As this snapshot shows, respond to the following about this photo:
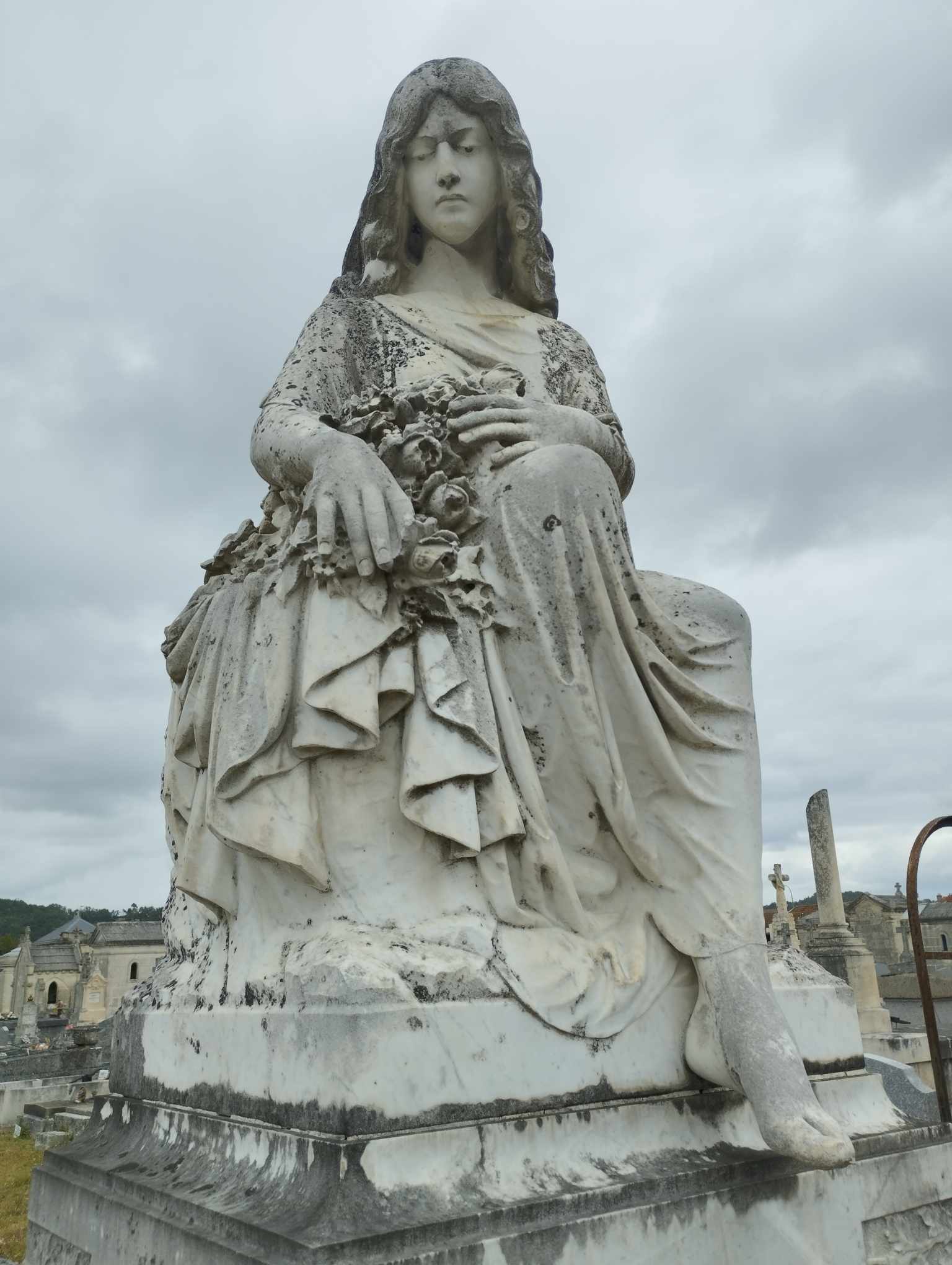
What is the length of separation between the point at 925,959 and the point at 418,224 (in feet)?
11.0

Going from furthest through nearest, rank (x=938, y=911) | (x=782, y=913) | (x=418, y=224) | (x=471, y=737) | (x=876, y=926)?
1. (x=938, y=911)
2. (x=876, y=926)
3. (x=782, y=913)
4. (x=418, y=224)
5. (x=471, y=737)

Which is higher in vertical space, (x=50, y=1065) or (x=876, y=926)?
(x=876, y=926)

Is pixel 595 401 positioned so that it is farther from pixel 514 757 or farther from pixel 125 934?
pixel 125 934

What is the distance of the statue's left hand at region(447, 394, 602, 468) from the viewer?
301 centimetres

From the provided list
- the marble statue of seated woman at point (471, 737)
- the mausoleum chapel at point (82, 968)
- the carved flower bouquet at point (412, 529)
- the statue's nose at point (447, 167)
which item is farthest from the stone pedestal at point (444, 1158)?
the mausoleum chapel at point (82, 968)

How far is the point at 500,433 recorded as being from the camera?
302 centimetres

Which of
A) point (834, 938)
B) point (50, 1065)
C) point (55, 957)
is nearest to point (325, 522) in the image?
point (50, 1065)

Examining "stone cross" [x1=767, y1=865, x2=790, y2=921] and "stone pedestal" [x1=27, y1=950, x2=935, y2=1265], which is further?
"stone cross" [x1=767, y1=865, x2=790, y2=921]

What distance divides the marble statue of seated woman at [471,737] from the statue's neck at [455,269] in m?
0.72

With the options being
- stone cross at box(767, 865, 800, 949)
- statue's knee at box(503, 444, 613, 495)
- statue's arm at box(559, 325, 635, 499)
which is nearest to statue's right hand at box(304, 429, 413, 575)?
statue's knee at box(503, 444, 613, 495)

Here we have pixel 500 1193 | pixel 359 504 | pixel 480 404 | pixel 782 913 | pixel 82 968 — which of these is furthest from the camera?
pixel 82 968

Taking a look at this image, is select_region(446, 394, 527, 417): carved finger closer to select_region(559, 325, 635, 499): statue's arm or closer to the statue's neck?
select_region(559, 325, 635, 499): statue's arm

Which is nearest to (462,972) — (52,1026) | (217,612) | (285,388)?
(217,612)

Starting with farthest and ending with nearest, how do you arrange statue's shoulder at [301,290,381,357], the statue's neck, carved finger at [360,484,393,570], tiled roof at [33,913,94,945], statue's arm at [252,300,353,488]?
tiled roof at [33,913,94,945]
the statue's neck
statue's shoulder at [301,290,381,357]
statue's arm at [252,300,353,488]
carved finger at [360,484,393,570]
